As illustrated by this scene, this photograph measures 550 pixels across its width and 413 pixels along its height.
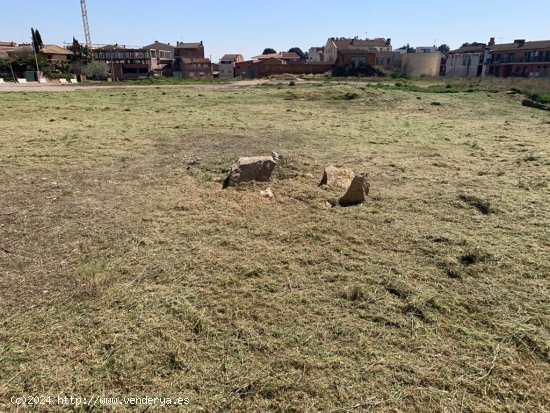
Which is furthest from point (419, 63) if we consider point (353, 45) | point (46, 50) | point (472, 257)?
point (472, 257)

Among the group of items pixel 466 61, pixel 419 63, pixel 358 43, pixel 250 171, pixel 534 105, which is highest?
pixel 358 43

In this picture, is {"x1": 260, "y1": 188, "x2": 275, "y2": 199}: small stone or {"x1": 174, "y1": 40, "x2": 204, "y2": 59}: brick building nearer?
{"x1": 260, "y1": 188, "x2": 275, "y2": 199}: small stone

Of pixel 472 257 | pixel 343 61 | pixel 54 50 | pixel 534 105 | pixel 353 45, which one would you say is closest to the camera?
pixel 472 257

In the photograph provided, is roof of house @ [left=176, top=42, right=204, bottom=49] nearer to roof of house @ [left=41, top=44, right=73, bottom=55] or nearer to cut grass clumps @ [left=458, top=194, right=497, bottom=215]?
roof of house @ [left=41, top=44, right=73, bottom=55]

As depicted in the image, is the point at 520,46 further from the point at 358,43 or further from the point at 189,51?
the point at 189,51

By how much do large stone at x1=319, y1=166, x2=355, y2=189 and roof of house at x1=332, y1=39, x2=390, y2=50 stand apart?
66116 mm

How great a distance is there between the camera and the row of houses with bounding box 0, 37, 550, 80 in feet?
180

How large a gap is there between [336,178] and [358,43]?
71332 mm

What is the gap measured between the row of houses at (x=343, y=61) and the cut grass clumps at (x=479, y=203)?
51.8 metres

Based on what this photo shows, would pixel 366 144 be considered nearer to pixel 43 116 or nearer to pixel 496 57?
pixel 43 116

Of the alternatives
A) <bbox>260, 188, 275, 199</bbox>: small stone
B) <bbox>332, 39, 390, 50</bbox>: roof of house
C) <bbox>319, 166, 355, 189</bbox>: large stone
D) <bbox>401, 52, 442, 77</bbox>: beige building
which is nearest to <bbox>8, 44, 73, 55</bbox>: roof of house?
<bbox>332, 39, 390, 50</bbox>: roof of house

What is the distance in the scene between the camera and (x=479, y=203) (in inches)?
187

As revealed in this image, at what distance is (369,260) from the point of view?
11.4ft

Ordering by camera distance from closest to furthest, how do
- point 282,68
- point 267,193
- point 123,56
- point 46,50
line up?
point 267,193 < point 282,68 < point 46,50 < point 123,56
